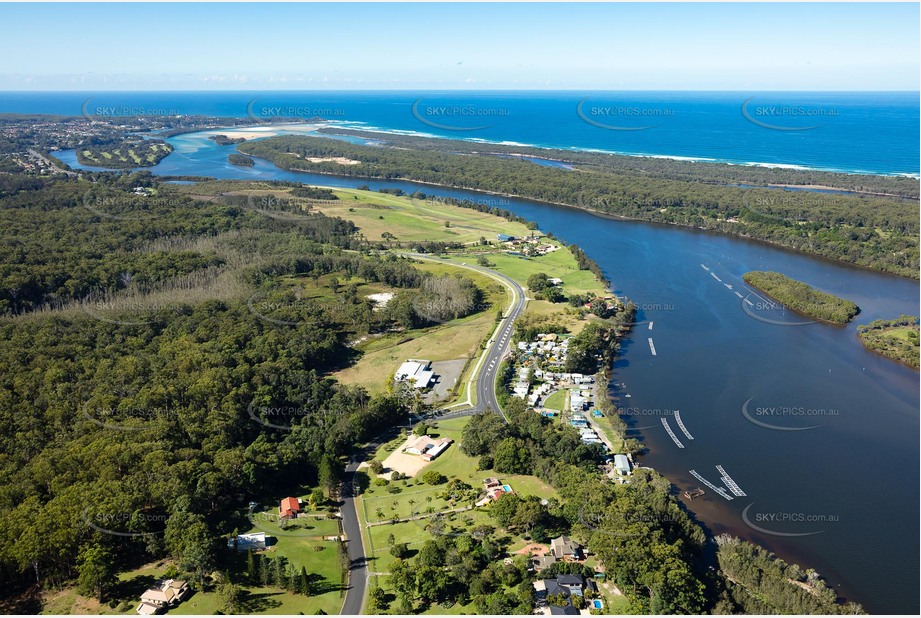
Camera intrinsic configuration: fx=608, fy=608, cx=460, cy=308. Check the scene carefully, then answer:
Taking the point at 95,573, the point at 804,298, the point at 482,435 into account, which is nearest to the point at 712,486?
the point at 482,435

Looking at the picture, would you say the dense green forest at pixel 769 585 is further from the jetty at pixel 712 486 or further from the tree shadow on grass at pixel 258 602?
the tree shadow on grass at pixel 258 602

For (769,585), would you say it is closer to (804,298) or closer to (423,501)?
(423,501)

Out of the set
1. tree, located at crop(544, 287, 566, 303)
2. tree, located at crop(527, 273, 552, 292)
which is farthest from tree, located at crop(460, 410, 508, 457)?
tree, located at crop(527, 273, 552, 292)

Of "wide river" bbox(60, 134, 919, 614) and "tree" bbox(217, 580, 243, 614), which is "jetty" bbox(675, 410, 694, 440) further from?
"tree" bbox(217, 580, 243, 614)

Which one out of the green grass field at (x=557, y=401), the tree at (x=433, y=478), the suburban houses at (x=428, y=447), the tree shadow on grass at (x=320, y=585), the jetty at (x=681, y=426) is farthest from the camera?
the green grass field at (x=557, y=401)

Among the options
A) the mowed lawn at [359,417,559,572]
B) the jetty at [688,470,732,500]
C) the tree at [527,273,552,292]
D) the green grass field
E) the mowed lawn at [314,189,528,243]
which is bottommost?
the jetty at [688,470,732,500]

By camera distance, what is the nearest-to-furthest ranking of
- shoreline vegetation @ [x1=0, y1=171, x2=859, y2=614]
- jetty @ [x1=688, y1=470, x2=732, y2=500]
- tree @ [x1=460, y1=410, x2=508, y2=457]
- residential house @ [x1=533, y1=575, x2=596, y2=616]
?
residential house @ [x1=533, y1=575, x2=596, y2=616], shoreline vegetation @ [x1=0, y1=171, x2=859, y2=614], jetty @ [x1=688, y1=470, x2=732, y2=500], tree @ [x1=460, y1=410, x2=508, y2=457]

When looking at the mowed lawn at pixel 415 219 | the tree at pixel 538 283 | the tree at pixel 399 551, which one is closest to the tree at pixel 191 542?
the tree at pixel 399 551
